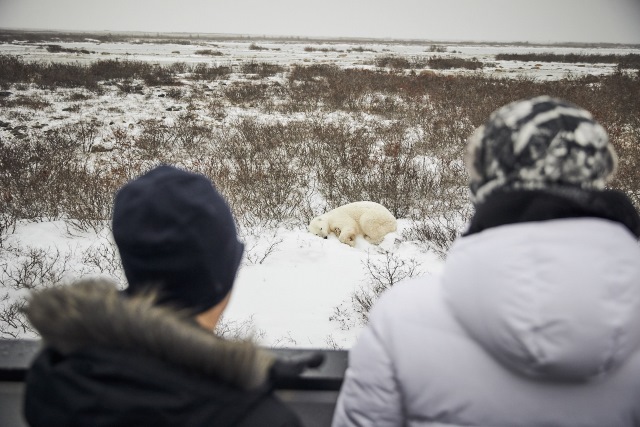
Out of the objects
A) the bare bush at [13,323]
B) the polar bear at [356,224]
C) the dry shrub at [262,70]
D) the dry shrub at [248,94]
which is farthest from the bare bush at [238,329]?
the dry shrub at [262,70]

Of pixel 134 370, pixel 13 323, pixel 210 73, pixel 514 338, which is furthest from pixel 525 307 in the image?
pixel 210 73

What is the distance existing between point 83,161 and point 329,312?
6.00 meters

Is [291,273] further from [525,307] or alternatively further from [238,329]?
[525,307]

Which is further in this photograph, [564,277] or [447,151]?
[447,151]

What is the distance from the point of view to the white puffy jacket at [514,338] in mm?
613

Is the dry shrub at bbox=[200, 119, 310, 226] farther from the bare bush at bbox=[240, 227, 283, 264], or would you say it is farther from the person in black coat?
the person in black coat

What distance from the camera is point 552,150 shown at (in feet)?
2.42

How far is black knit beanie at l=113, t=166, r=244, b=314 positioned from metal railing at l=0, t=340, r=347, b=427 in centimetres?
53

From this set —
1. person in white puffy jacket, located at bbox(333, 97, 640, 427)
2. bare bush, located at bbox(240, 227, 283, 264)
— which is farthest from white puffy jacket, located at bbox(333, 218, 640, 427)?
bare bush, located at bbox(240, 227, 283, 264)

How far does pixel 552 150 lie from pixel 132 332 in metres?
0.87

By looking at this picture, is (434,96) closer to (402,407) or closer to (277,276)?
(277,276)

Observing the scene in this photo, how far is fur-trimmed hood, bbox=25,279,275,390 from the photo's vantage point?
0.59m

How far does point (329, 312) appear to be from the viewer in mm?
2842

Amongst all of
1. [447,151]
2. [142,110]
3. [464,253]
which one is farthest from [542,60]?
[464,253]
